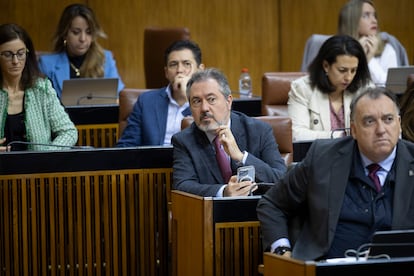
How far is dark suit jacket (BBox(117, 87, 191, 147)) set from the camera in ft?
20.2

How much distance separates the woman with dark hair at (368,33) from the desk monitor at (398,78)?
0.74m

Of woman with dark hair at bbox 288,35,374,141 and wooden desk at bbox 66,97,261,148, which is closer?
woman with dark hair at bbox 288,35,374,141

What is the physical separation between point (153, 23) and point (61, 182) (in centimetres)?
477

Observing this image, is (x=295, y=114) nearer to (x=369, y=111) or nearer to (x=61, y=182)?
(x=61, y=182)

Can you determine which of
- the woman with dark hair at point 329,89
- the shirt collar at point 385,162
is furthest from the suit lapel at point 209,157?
the woman with dark hair at point 329,89

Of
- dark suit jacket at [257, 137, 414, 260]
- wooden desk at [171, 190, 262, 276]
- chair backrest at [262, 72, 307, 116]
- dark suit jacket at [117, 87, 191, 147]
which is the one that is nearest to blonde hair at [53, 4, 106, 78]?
chair backrest at [262, 72, 307, 116]

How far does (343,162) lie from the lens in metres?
4.05

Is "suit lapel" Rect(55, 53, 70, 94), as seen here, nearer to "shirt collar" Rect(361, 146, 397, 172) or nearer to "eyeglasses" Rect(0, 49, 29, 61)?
"eyeglasses" Rect(0, 49, 29, 61)

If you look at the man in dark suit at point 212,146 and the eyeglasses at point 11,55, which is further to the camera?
the eyeglasses at point 11,55

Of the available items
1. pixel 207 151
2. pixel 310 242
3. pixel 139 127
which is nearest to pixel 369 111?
pixel 310 242

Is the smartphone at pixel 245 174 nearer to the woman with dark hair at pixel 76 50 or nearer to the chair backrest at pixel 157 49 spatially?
the woman with dark hair at pixel 76 50

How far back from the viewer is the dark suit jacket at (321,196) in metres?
3.99

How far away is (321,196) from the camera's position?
13.1 feet

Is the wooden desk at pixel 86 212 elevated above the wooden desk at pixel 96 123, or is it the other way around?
the wooden desk at pixel 96 123
